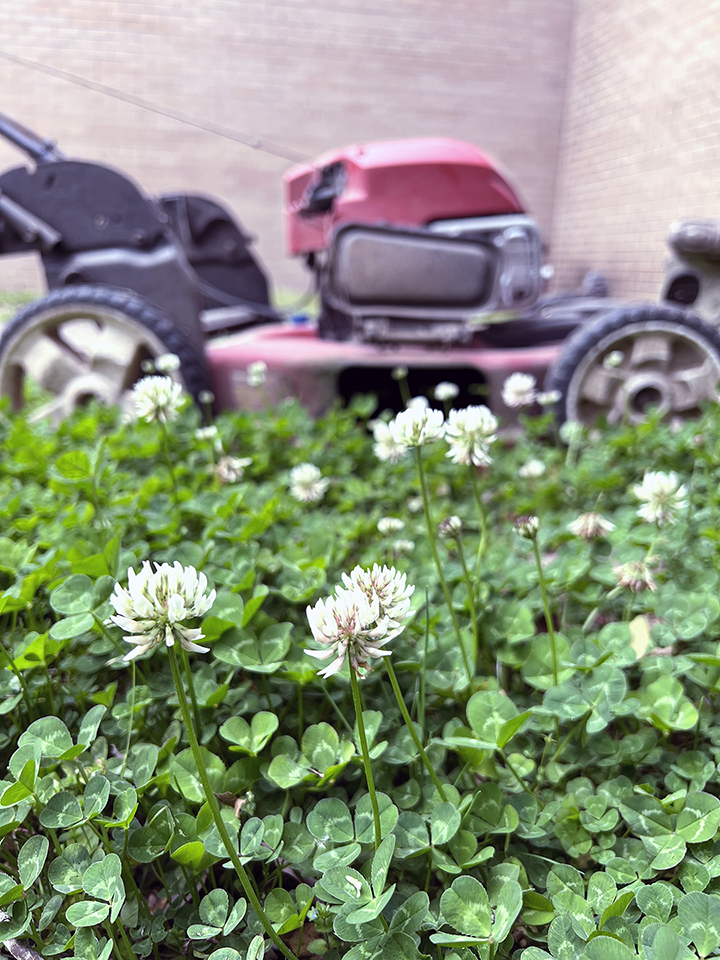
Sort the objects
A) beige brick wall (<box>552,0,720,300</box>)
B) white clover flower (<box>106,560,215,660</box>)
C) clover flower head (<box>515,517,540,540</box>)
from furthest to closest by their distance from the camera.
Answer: beige brick wall (<box>552,0,720,300</box>)
clover flower head (<box>515,517,540,540</box>)
white clover flower (<box>106,560,215,660</box>)

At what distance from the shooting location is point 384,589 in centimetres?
44

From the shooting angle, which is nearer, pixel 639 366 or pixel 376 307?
pixel 639 366

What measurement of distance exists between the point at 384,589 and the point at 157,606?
→ 15 centimetres

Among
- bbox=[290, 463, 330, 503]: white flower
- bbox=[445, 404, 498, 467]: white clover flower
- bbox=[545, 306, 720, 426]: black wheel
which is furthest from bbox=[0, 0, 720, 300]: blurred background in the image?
bbox=[445, 404, 498, 467]: white clover flower

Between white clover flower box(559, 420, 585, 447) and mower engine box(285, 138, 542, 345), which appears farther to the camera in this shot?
mower engine box(285, 138, 542, 345)

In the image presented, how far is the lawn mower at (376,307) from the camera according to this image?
1.62 meters

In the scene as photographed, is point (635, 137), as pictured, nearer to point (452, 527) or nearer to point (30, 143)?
point (30, 143)

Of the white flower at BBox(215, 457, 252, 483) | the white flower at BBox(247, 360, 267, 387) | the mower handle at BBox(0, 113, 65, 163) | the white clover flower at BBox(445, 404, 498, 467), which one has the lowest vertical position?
the white flower at BBox(247, 360, 267, 387)

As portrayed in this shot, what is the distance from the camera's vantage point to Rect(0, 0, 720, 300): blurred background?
190 cm

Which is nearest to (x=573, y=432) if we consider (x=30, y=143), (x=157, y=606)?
(x=157, y=606)

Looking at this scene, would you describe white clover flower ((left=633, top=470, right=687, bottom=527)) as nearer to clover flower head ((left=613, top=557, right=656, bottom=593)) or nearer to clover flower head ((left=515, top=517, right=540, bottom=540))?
Answer: clover flower head ((left=613, top=557, right=656, bottom=593))

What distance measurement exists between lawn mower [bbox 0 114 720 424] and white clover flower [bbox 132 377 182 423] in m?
0.83

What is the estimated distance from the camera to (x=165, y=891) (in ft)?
1.75

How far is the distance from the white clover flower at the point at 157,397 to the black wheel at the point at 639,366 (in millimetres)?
1051
